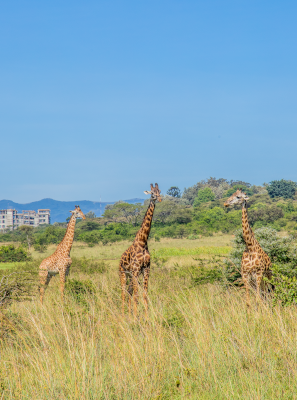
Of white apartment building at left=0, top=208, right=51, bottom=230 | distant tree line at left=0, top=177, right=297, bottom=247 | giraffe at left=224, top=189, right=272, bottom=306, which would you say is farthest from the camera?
white apartment building at left=0, top=208, right=51, bottom=230

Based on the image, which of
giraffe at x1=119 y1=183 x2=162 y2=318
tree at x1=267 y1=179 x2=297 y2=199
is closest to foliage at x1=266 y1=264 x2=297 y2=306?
giraffe at x1=119 y1=183 x2=162 y2=318

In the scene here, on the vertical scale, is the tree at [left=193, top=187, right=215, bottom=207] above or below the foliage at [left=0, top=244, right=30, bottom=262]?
above

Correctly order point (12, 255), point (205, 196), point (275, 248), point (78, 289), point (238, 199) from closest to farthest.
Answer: point (238, 199)
point (78, 289)
point (275, 248)
point (12, 255)
point (205, 196)

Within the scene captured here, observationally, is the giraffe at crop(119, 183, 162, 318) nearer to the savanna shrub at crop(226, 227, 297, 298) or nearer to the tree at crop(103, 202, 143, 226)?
the savanna shrub at crop(226, 227, 297, 298)

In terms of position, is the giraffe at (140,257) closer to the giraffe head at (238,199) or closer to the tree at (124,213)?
the giraffe head at (238,199)

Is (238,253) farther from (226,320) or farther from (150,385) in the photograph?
(150,385)

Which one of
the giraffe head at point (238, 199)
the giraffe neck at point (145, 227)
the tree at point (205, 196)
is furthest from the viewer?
the tree at point (205, 196)

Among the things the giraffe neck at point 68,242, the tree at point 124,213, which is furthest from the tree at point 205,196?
the giraffe neck at point 68,242

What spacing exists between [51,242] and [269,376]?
39.6m

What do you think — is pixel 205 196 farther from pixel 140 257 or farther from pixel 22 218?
pixel 140 257

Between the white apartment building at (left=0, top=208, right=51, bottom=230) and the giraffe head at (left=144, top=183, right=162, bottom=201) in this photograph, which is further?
the white apartment building at (left=0, top=208, right=51, bottom=230)

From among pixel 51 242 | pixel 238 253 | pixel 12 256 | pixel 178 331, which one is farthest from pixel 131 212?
pixel 178 331

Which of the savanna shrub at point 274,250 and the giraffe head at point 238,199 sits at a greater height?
the giraffe head at point 238,199

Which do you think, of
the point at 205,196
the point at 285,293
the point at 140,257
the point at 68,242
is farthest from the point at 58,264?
the point at 205,196
